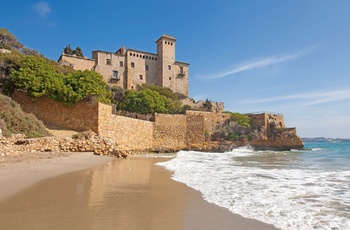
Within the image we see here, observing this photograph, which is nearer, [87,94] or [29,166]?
[29,166]

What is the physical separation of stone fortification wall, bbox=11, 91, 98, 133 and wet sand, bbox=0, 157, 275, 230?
36.5 feet

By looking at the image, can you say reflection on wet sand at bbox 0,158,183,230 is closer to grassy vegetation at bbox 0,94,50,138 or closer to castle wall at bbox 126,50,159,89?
grassy vegetation at bbox 0,94,50,138

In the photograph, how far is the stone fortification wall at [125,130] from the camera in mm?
17234

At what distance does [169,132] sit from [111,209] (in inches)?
846

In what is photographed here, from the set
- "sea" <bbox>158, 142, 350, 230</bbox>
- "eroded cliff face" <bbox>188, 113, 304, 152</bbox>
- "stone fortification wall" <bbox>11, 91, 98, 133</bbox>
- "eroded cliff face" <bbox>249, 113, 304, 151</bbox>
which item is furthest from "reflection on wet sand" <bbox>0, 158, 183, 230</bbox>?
"eroded cliff face" <bbox>249, 113, 304, 151</bbox>

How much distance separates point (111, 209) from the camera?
160 inches

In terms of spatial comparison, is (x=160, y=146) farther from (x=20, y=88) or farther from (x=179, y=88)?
(x=179, y=88)

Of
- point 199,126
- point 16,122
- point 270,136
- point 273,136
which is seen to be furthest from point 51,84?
point 273,136

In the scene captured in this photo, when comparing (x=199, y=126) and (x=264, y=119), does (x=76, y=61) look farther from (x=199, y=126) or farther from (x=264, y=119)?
(x=264, y=119)

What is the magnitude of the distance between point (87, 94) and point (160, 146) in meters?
9.84

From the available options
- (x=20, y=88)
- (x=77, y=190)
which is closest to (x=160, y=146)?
(x=20, y=88)

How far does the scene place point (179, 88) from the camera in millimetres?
44500

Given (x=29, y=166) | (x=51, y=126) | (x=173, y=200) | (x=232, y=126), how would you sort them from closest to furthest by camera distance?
1. (x=173, y=200)
2. (x=29, y=166)
3. (x=51, y=126)
4. (x=232, y=126)

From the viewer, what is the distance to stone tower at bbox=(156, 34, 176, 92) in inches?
1673
